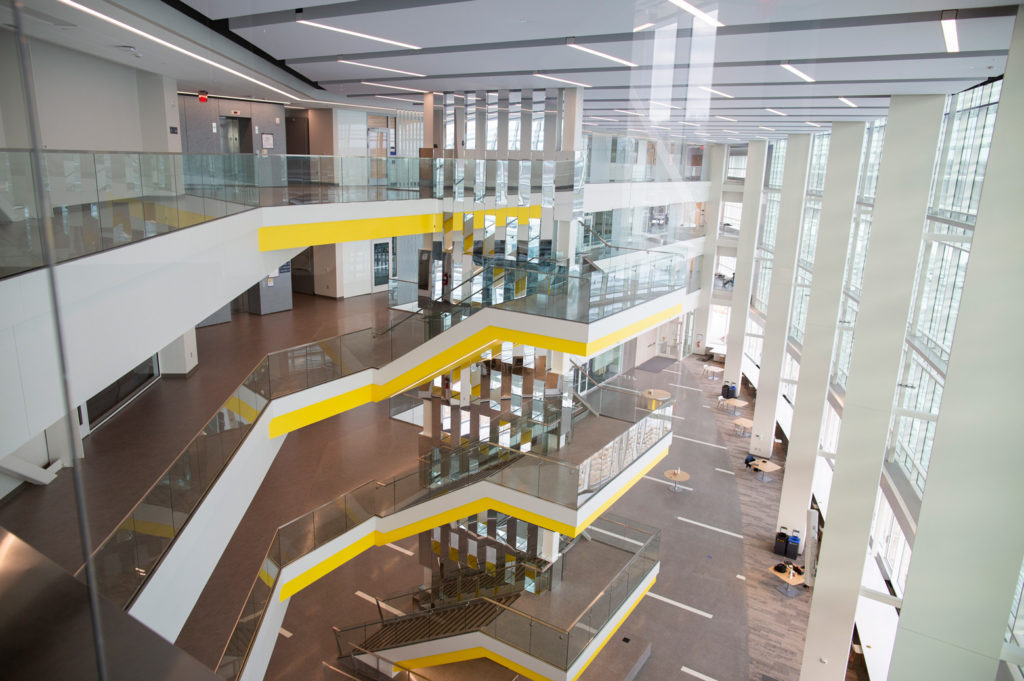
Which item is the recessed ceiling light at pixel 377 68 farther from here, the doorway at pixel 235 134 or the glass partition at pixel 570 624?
the glass partition at pixel 570 624

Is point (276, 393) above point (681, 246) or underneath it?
underneath

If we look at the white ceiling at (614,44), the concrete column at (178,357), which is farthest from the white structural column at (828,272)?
the concrete column at (178,357)

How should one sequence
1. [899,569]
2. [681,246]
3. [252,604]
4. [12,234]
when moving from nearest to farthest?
1. [12,234]
2. [252,604]
3. [899,569]
4. [681,246]

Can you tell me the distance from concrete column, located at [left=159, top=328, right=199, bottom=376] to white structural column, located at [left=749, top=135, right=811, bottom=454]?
13.3m

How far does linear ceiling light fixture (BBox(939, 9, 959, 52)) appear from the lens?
382 cm

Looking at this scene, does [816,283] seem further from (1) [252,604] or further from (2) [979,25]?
(1) [252,604]

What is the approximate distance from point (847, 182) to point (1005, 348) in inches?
328

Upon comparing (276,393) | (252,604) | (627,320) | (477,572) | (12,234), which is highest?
(12,234)

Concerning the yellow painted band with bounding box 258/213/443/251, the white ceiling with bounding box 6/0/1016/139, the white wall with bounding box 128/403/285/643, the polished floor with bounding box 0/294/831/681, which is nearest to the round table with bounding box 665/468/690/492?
the polished floor with bounding box 0/294/831/681

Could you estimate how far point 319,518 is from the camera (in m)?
9.55

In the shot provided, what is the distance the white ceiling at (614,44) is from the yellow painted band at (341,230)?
2121 mm

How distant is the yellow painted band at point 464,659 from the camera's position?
894 cm

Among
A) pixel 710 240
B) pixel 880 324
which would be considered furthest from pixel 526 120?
pixel 710 240

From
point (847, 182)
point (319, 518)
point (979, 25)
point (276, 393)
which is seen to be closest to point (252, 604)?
point (319, 518)
